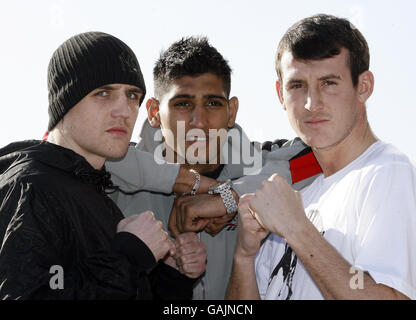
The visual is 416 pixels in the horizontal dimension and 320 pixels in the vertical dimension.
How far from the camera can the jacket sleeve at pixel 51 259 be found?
2449 millimetres

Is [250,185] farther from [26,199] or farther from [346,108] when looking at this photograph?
[26,199]

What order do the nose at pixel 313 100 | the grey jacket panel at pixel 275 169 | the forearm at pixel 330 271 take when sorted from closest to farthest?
the forearm at pixel 330 271 → the nose at pixel 313 100 → the grey jacket panel at pixel 275 169

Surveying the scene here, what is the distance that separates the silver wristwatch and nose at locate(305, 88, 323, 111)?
1.13 meters

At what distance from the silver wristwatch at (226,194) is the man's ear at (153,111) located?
1.09 m

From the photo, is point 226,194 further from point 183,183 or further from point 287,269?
point 287,269

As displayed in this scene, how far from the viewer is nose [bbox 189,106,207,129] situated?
466cm

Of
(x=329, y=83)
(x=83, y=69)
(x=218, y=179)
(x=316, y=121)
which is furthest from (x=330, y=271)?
(x=218, y=179)

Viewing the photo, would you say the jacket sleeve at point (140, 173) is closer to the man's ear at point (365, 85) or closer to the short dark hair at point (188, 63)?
the short dark hair at point (188, 63)

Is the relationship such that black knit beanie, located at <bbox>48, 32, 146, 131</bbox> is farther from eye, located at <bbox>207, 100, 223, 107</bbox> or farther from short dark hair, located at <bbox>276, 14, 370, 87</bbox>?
eye, located at <bbox>207, 100, 223, 107</bbox>

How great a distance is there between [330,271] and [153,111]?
2943 mm

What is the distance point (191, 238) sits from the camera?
3969mm

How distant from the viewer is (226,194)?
4.26 metres

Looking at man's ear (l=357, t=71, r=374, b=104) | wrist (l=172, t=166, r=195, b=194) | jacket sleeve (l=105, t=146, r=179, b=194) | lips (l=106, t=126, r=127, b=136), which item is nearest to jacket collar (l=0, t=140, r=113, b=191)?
lips (l=106, t=126, r=127, b=136)

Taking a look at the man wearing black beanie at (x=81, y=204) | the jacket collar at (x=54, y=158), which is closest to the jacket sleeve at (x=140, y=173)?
the man wearing black beanie at (x=81, y=204)
